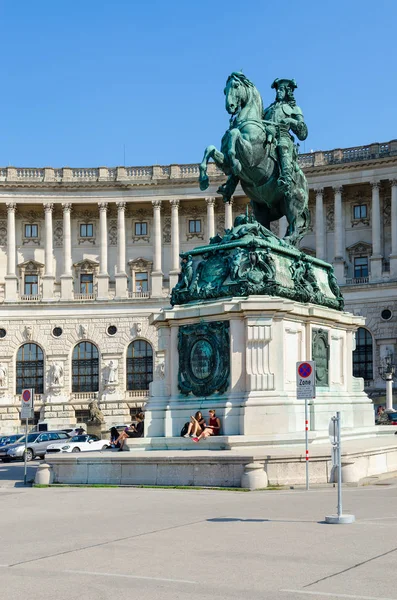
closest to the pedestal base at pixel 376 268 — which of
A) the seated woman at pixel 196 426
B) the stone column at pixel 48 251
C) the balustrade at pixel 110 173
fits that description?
the balustrade at pixel 110 173

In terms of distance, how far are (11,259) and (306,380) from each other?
6044 cm

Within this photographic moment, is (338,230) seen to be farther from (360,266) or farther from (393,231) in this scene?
(393,231)

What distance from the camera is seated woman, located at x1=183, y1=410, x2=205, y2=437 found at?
21.9 metres

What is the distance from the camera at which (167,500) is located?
59.0ft

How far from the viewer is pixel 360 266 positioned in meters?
74.9

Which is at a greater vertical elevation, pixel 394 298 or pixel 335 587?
pixel 394 298

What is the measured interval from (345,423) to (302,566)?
1461 cm

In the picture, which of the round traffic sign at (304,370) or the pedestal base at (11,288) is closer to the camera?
the round traffic sign at (304,370)

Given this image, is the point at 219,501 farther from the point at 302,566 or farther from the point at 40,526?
the point at 302,566

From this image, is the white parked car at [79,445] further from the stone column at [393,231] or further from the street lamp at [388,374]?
the stone column at [393,231]

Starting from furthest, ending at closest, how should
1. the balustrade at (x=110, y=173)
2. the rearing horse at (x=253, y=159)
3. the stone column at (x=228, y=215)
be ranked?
the balustrade at (x=110, y=173)
the stone column at (x=228, y=215)
the rearing horse at (x=253, y=159)

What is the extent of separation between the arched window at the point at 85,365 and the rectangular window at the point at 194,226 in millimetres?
12818

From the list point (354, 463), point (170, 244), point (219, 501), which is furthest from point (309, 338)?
point (170, 244)

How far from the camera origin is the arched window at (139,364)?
7569cm
